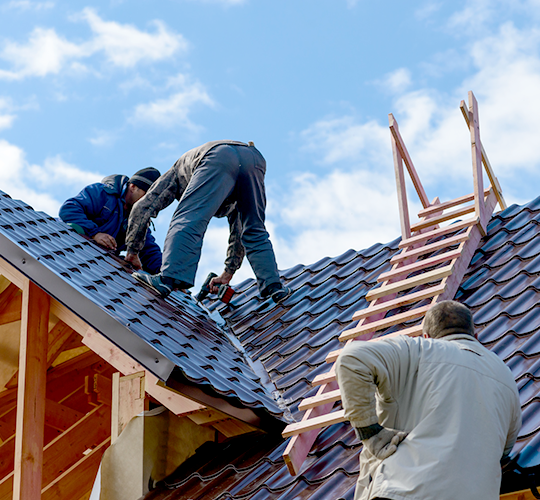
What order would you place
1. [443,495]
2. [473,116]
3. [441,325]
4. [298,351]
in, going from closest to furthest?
[443,495]
[441,325]
[298,351]
[473,116]

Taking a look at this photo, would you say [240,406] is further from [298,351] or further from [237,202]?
[237,202]

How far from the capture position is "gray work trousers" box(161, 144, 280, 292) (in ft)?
20.3

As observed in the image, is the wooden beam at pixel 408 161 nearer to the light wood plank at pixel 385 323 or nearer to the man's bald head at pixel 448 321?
the light wood plank at pixel 385 323

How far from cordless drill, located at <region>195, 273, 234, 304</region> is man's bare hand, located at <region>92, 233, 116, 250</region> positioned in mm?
1047

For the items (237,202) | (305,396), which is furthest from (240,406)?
(237,202)

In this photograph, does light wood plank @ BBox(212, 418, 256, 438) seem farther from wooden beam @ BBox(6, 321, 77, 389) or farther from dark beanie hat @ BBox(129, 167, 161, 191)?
dark beanie hat @ BBox(129, 167, 161, 191)

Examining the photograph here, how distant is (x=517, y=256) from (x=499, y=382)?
2642mm

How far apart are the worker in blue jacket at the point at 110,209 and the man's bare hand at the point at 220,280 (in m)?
0.60

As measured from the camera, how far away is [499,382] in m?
2.99

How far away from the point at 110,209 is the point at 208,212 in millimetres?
1668

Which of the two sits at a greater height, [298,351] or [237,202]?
[237,202]

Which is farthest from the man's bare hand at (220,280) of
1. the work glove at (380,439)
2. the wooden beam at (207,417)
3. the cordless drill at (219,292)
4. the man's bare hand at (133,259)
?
the work glove at (380,439)

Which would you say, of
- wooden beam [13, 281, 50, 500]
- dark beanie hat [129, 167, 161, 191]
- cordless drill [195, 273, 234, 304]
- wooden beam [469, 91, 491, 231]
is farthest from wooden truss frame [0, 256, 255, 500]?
wooden beam [469, 91, 491, 231]

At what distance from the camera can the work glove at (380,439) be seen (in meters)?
2.95
